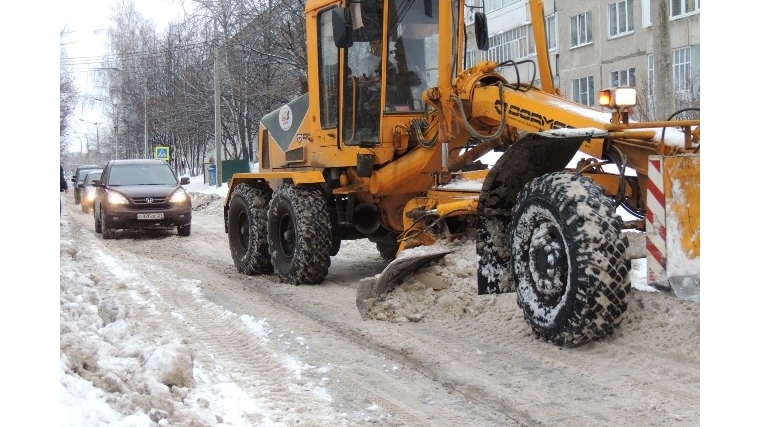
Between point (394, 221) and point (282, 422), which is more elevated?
point (394, 221)

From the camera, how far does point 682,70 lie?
17172mm

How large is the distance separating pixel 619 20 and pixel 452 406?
81.1ft

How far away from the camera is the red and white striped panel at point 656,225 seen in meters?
5.01

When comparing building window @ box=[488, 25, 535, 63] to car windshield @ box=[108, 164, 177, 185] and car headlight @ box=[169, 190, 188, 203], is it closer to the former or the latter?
car windshield @ box=[108, 164, 177, 185]

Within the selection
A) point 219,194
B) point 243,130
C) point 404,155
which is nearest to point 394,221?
point 404,155

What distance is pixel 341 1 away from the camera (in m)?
8.62

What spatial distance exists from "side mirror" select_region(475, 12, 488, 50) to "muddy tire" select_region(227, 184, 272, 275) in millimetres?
3552

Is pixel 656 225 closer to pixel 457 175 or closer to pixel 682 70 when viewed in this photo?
pixel 457 175

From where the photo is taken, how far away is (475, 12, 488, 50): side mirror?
823cm

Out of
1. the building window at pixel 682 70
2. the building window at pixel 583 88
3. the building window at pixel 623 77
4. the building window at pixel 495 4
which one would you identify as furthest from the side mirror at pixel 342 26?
the building window at pixel 495 4

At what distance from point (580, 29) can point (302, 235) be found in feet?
74.4

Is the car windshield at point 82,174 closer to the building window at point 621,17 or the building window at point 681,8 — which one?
the building window at point 621,17
